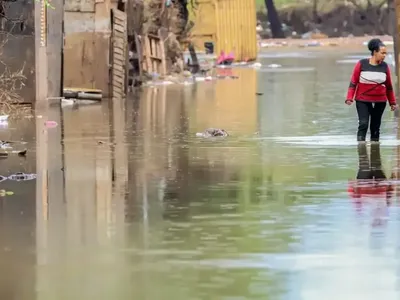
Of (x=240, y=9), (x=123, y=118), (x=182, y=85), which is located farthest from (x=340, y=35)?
(x=123, y=118)

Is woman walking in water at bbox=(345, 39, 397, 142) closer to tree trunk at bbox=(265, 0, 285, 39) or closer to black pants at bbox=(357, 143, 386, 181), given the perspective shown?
black pants at bbox=(357, 143, 386, 181)

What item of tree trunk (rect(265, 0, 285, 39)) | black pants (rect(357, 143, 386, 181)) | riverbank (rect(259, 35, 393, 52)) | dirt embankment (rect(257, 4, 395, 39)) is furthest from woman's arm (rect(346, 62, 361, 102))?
dirt embankment (rect(257, 4, 395, 39))

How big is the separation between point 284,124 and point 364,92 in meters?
4.37

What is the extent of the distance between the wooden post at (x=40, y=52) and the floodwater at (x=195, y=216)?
13.9 feet

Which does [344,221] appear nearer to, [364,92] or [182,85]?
[364,92]

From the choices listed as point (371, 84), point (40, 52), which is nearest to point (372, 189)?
point (371, 84)

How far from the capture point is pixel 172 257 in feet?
26.8

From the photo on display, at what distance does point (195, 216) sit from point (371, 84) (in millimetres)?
6039

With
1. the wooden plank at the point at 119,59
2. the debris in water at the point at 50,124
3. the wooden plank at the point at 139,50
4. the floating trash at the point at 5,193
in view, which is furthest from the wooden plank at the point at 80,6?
the floating trash at the point at 5,193

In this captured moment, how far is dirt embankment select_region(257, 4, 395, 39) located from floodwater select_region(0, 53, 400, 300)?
77.5 metres

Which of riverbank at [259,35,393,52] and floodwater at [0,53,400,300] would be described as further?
riverbank at [259,35,393,52]

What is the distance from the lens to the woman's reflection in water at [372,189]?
395 inches

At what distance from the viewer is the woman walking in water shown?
15211mm

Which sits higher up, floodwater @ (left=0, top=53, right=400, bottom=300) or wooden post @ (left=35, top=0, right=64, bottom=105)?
wooden post @ (left=35, top=0, right=64, bottom=105)
